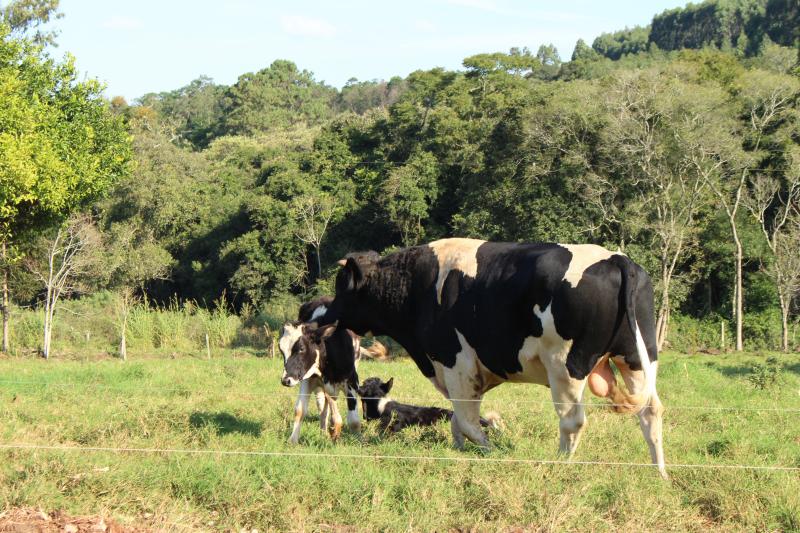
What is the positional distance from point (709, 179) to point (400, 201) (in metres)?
14.7

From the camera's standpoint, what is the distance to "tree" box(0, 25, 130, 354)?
17.7 meters

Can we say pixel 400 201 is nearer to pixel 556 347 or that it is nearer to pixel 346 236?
pixel 346 236

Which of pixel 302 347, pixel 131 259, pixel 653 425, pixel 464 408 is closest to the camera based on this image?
pixel 653 425

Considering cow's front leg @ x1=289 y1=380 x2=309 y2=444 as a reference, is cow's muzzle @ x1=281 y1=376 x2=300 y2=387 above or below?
above

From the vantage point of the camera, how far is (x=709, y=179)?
33656mm

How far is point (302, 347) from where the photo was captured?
33.6 feet

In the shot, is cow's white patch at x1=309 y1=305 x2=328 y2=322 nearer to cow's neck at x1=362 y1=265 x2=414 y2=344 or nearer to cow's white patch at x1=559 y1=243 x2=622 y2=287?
cow's neck at x1=362 y1=265 x2=414 y2=344

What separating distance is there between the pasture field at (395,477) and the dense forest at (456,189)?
10.1 meters

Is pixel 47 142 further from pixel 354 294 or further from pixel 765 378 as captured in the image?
pixel 765 378

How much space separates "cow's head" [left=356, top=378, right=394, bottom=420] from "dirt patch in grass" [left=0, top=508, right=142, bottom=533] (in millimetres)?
4772

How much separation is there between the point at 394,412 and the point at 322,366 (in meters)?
1.08

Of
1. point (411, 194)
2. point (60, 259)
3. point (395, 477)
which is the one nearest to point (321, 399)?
point (395, 477)

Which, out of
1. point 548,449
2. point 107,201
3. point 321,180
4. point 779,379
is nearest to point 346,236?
point 321,180

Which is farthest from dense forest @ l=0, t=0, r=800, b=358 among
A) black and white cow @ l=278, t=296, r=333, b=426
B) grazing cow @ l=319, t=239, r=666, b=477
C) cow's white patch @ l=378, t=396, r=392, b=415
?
grazing cow @ l=319, t=239, r=666, b=477
